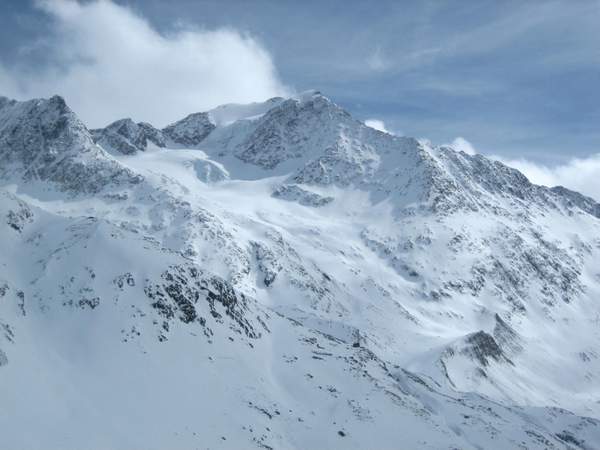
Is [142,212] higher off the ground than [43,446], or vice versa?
[142,212]

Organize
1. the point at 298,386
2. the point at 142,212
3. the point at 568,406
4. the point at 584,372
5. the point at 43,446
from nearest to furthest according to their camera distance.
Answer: the point at 43,446
the point at 298,386
the point at 568,406
the point at 584,372
the point at 142,212

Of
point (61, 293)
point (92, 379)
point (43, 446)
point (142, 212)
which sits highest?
point (142, 212)

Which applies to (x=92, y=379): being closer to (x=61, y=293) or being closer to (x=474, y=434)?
(x=61, y=293)

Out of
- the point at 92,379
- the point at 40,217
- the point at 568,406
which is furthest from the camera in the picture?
the point at 568,406

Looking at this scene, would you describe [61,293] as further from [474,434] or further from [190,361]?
[474,434]

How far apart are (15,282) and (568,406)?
118 meters

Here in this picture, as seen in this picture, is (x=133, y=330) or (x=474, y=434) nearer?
(x=133, y=330)

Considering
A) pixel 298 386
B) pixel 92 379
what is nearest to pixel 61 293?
pixel 92 379

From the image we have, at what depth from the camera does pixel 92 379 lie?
5609 centimetres

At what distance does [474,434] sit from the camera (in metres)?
73.1

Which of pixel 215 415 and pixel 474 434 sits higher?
pixel 474 434

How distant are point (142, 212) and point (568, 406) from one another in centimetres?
11656

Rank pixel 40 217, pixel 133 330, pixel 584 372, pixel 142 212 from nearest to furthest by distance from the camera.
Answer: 1. pixel 133 330
2. pixel 40 217
3. pixel 584 372
4. pixel 142 212

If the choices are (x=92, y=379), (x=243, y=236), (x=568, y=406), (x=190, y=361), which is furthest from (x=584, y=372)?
(x=92, y=379)
